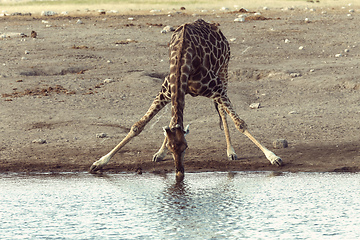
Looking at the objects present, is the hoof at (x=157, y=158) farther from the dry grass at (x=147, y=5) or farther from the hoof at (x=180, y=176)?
the dry grass at (x=147, y=5)

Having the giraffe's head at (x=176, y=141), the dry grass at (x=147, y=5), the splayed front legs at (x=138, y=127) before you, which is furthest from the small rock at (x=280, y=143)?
the dry grass at (x=147, y=5)

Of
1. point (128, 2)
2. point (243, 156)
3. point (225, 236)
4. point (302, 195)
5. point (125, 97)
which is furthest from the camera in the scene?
point (128, 2)

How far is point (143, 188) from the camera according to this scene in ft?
25.4

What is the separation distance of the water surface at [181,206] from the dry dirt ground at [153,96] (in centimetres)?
87

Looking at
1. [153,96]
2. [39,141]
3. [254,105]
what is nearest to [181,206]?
→ [39,141]

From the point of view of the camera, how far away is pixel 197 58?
9.20 meters

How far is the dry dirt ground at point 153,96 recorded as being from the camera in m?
9.69

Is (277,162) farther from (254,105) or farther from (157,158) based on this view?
(254,105)

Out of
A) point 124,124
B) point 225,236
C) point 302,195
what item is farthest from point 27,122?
point 225,236

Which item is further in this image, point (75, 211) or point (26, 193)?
point (26, 193)

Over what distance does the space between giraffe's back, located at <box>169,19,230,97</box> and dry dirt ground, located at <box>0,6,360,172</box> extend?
1.11 m

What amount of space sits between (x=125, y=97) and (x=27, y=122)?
251cm

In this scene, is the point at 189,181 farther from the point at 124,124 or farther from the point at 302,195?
the point at 124,124

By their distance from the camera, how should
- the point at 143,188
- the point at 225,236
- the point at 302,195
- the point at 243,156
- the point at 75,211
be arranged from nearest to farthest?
the point at 225,236 → the point at 75,211 → the point at 302,195 → the point at 143,188 → the point at 243,156
